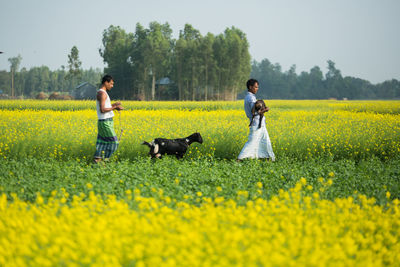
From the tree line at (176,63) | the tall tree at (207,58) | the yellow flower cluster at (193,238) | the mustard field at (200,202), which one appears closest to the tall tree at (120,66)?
the tree line at (176,63)

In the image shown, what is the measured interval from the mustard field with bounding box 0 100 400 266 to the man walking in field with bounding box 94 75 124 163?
393 mm

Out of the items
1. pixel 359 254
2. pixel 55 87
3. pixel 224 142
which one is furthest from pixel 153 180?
pixel 55 87

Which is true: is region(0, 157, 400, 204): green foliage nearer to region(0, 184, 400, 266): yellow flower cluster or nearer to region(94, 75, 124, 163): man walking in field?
region(94, 75, 124, 163): man walking in field

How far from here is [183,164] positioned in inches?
352

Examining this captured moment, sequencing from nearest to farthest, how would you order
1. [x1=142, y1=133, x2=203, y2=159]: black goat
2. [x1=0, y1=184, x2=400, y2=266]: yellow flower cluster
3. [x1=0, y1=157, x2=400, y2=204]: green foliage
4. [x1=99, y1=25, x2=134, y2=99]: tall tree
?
[x1=0, y1=184, x2=400, y2=266]: yellow flower cluster < [x1=0, y1=157, x2=400, y2=204]: green foliage < [x1=142, y1=133, x2=203, y2=159]: black goat < [x1=99, y1=25, x2=134, y2=99]: tall tree

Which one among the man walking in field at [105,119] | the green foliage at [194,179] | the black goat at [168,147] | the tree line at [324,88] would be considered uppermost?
the tree line at [324,88]

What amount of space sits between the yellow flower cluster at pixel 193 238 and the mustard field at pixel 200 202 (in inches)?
0.8

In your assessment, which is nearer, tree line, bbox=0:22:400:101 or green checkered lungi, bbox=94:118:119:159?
Result: green checkered lungi, bbox=94:118:119:159

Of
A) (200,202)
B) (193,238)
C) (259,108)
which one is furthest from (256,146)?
(193,238)

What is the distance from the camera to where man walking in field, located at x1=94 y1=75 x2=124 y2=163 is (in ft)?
26.4

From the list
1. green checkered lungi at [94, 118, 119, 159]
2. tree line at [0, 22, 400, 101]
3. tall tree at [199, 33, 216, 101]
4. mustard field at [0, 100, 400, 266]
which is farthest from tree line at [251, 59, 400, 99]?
green checkered lungi at [94, 118, 119, 159]

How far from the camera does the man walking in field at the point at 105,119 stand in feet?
26.4

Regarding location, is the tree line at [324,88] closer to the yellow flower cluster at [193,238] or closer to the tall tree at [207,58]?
the tall tree at [207,58]

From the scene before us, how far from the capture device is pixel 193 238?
3.47m
